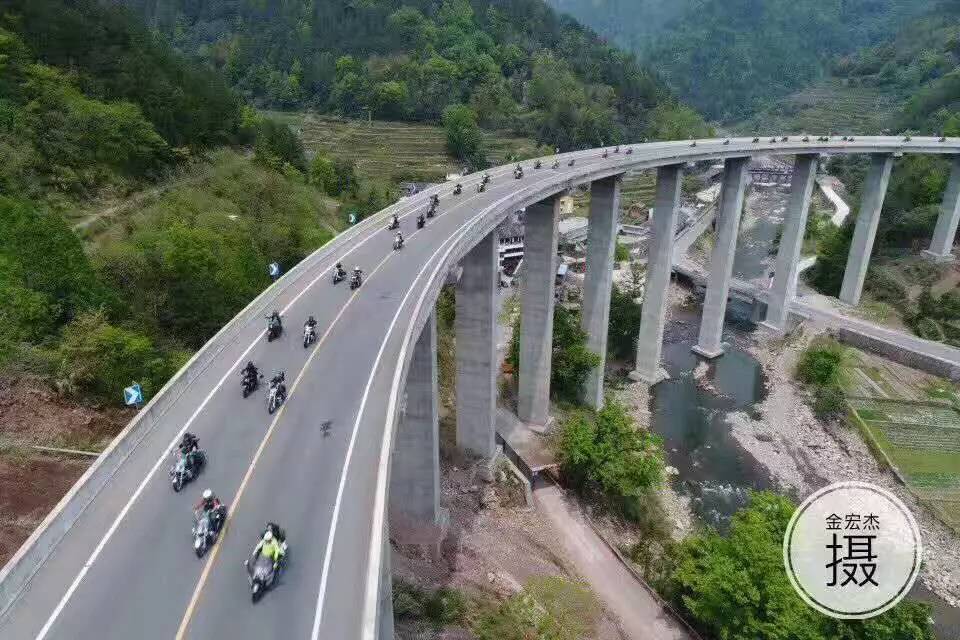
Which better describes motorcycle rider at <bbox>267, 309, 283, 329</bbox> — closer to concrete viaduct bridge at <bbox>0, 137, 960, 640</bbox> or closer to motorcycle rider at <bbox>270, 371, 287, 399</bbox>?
concrete viaduct bridge at <bbox>0, 137, 960, 640</bbox>

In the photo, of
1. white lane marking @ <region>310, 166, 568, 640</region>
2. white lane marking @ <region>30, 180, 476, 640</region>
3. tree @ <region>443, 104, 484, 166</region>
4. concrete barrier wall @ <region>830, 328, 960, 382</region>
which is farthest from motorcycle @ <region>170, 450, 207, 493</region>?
tree @ <region>443, 104, 484, 166</region>

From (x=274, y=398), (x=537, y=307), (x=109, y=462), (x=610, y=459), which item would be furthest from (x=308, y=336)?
(x=537, y=307)

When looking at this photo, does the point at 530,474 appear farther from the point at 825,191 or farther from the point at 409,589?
the point at 825,191

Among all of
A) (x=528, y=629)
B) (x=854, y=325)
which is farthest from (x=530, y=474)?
(x=854, y=325)

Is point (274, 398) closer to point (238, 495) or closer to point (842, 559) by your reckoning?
point (238, 495)

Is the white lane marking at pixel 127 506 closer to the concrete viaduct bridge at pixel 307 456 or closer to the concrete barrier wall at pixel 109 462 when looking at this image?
the concrete viaduct bridge at pixel 307 456

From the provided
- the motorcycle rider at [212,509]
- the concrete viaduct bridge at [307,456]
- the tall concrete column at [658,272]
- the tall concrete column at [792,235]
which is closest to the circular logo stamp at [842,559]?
the concrete viaduct bridge at [307,456]
